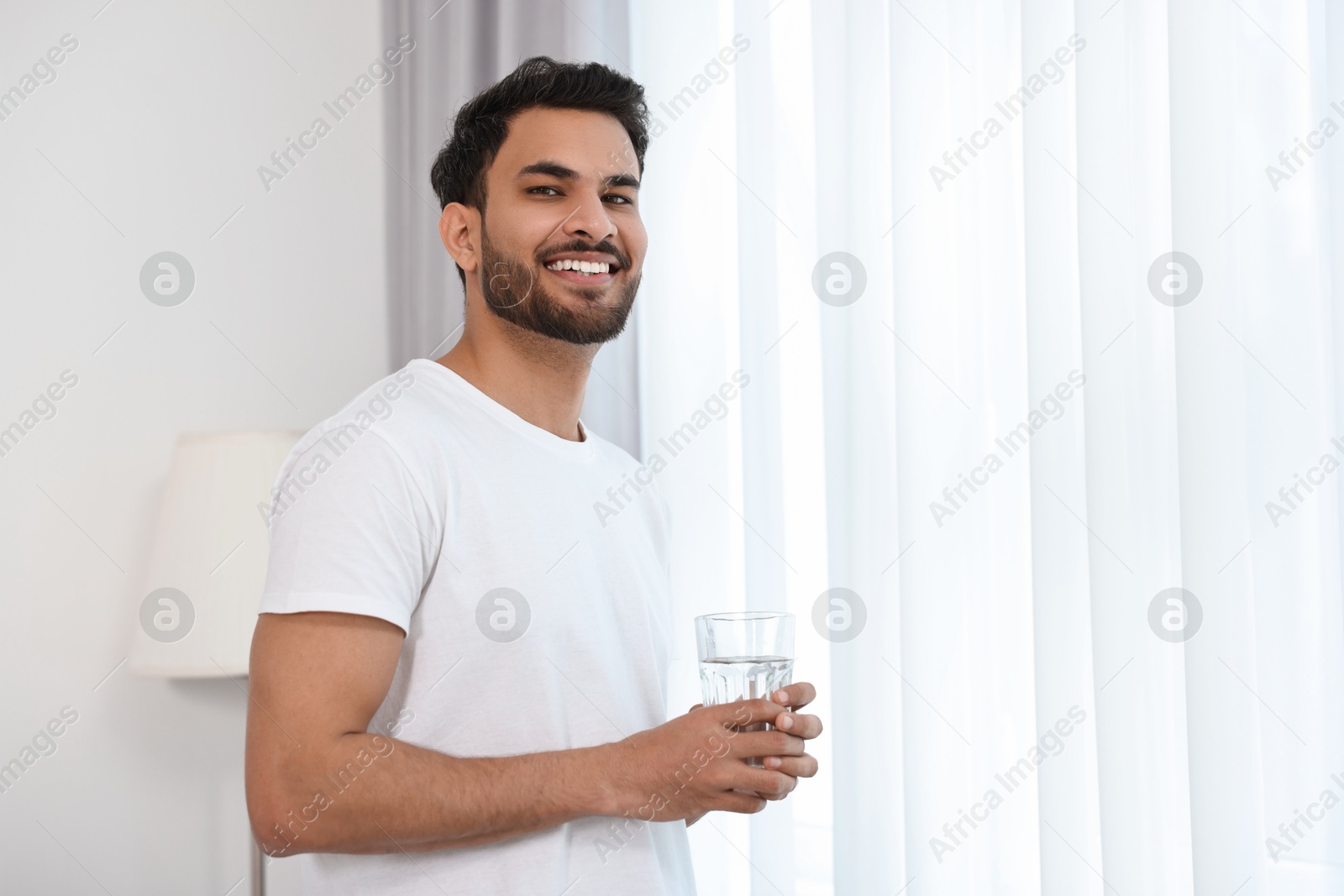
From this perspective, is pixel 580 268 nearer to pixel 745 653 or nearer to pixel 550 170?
pixel 550 170

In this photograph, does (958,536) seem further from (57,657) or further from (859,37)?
(57,657)

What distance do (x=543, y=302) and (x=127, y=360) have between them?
114cm

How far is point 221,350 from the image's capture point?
2.14 m

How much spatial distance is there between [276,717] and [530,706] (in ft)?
0.89

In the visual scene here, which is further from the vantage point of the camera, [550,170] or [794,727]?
[550,170]

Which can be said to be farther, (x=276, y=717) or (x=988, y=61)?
(x=988, y=61)

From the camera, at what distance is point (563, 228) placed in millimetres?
Result: 1334

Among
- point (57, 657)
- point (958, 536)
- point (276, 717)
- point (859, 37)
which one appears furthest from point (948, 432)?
point (57, 657)

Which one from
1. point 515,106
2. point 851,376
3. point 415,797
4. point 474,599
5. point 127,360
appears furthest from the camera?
point 127,360

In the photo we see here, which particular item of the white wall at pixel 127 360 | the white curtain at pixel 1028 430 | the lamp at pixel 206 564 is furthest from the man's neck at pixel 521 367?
the white wall at pixel 127 360

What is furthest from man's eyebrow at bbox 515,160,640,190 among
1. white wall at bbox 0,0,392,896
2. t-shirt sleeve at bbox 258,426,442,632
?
white wall at bbox 0,0,392,896

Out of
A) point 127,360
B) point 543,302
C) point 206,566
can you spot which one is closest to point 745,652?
point 543,302

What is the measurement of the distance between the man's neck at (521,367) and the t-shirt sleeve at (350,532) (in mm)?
254

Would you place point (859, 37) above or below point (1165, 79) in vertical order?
above
